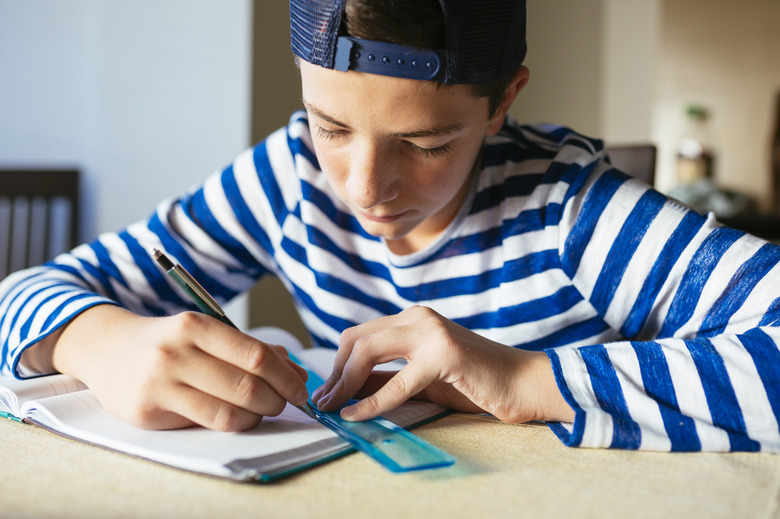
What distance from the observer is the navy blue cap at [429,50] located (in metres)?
0.58

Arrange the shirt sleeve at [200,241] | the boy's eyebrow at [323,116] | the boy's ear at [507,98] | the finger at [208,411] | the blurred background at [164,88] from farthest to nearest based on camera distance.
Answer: the blurred background at [164,88] < the shirt sleeve at [200,241] < the boy's ear at [507,98] < the boy's eyebrow at [323,116] < the finger at [208,411]

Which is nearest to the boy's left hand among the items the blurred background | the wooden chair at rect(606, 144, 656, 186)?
the wooden chair at rect(606, 144, 656, 186)

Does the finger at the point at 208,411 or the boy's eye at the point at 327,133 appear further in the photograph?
the boy's eye at the point at 327,133

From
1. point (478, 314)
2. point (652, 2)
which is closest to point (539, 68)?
point (652, 2)

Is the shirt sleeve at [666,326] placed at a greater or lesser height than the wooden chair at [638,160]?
lesser

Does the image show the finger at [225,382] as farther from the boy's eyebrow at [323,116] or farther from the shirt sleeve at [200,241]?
the shirt sleeve at [200,241]

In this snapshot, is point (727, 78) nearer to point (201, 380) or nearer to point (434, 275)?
point (434, 275)

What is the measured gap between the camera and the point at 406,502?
0.40 metres

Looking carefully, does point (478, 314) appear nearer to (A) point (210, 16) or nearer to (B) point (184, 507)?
(B) point (184, 507)


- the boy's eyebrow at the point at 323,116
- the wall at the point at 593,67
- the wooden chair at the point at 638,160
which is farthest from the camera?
the wall at the point at 593,67

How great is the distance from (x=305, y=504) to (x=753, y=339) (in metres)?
0.41

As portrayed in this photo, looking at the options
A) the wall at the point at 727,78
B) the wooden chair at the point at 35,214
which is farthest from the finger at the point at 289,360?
the wall at the point at 727,78

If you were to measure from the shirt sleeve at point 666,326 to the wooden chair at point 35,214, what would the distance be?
1464 millimetres

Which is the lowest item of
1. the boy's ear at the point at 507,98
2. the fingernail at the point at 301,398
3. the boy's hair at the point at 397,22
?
the fingernail at the point at 301,398
